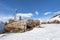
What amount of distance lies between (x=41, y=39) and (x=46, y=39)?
267 millimetres

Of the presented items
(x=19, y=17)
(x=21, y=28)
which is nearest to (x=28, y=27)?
(x=21, y=28)

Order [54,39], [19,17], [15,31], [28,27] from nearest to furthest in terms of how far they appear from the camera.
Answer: [54,39] < [15,31] < [28,27] < [19,17]

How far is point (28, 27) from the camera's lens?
12.1 m

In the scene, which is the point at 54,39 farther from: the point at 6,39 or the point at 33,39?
the point at 6,39

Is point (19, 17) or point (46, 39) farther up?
point (19, 17)

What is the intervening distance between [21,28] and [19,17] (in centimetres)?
583

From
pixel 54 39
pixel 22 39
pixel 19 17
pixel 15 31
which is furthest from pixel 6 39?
pixel 19 17

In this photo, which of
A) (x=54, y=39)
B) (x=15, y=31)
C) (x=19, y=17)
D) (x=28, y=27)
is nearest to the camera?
(x=54, y=39)

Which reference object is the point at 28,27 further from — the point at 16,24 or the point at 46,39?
the point at 46,39

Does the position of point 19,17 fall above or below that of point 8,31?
above

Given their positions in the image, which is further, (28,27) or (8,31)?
(28,27)

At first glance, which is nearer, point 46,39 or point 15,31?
point 46,39

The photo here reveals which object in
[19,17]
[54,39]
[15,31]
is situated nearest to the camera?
[54,39]

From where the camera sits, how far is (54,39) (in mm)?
6938
